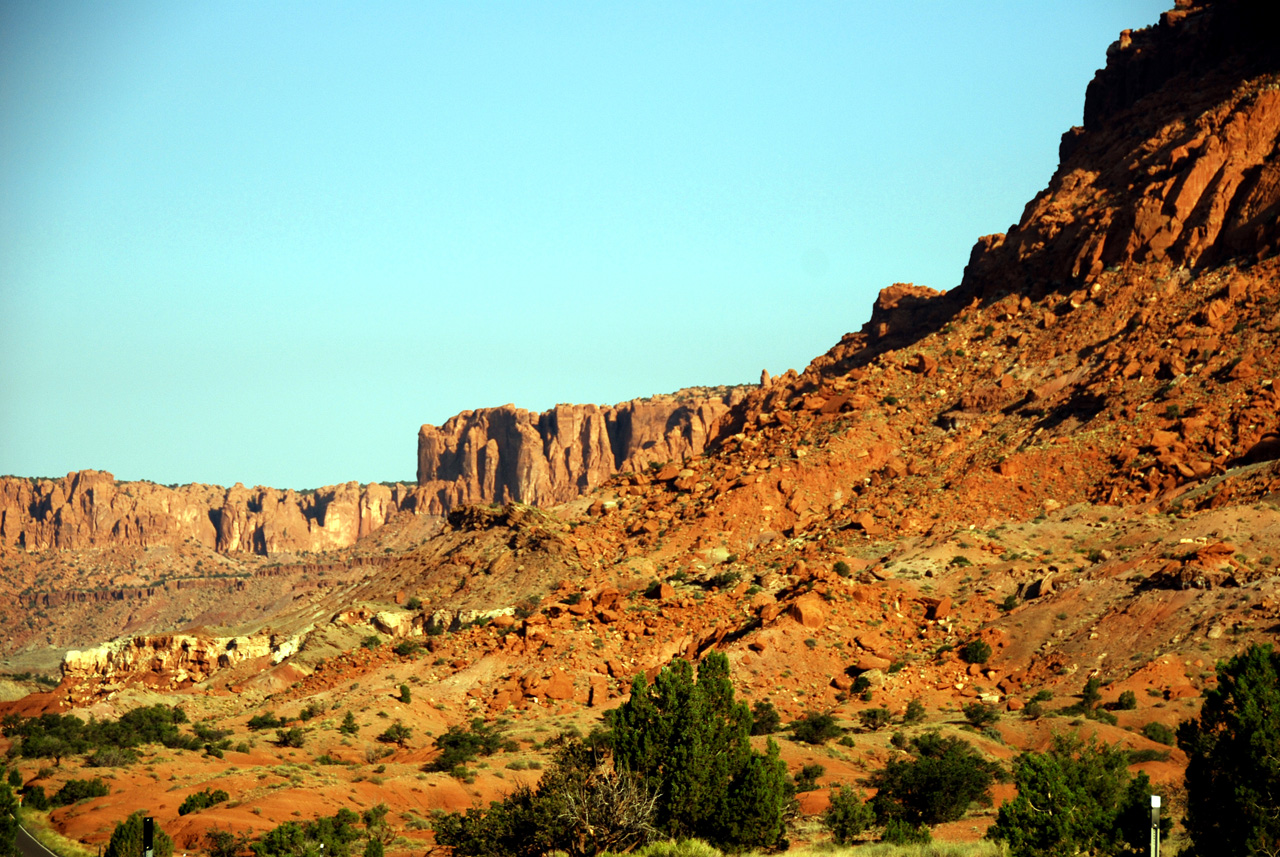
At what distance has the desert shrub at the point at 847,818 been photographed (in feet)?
109

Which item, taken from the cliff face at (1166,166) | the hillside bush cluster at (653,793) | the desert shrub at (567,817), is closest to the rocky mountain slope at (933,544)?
the cliff face at (1166,166)

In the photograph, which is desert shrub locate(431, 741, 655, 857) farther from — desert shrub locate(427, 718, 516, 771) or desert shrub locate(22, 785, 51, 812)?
desert shrub locate(22, 785, 51, 812)

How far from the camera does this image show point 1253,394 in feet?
211

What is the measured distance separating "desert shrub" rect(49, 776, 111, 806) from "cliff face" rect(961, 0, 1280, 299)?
202 ft

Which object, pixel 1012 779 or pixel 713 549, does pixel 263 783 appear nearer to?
pixel 1012 779

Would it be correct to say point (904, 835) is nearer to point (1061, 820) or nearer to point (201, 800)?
point (1061, 820)

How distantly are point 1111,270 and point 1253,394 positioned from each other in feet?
56.1

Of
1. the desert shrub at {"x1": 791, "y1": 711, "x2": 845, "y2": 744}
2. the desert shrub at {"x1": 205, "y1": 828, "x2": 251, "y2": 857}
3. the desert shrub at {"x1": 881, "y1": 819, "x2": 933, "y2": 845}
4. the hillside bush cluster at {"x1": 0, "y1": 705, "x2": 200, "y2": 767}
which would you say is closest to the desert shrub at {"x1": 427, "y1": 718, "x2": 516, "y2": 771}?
the hillside bush cluster at {"x1": 0, "y1": 705, "x2": 200, "y2": 767}

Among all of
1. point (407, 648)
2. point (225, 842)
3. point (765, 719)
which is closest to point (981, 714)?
point (765, 719)

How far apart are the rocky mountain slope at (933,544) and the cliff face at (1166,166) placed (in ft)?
0.69

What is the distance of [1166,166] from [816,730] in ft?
161

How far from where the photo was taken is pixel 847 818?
33500 mm

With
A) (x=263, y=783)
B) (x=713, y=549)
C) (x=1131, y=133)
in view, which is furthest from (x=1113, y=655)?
(x=1131, y=133)

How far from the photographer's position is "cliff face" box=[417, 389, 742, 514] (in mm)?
171375
